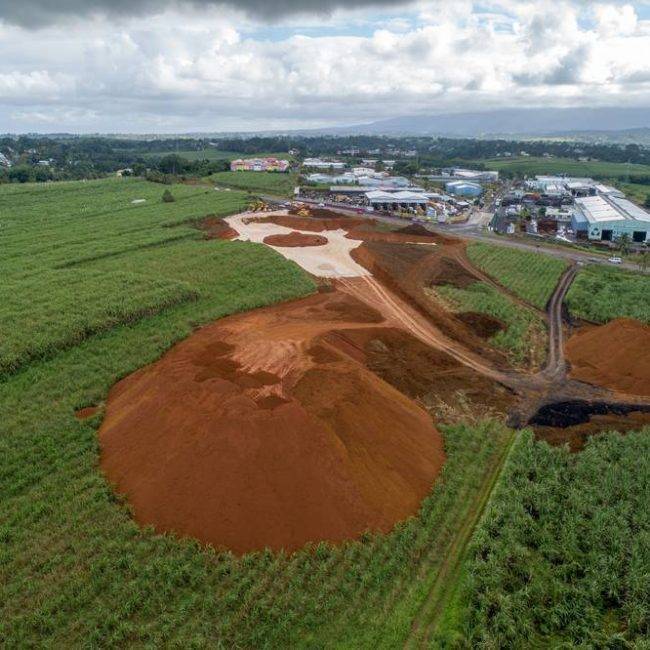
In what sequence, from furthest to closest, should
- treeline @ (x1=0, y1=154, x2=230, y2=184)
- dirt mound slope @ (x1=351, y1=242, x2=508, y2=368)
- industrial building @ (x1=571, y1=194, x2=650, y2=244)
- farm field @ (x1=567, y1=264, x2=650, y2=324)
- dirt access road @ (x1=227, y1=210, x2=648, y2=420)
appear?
treeline @ (x1=0, y1=154, x2=230, y2=184)
industrial building @ (x1=571, y1=194, x2=650, y2=244)
farm field @ (x1=567, y1=264, x2=650, y2=324)
dirt mound slope @ (x1=351, y1=242, x2=508, y2=368)
dirt access road @ (x1=227, y1=210, x2=648, y2=420)

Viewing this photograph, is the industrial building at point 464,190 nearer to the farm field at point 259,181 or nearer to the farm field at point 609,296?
the farm field at point 259,181

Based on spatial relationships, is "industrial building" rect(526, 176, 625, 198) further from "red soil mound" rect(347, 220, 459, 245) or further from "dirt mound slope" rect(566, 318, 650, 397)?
"dirt mound slope" rect(566, 318, 650, 397)

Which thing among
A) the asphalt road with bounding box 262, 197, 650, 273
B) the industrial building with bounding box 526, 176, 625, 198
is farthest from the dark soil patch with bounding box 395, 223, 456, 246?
the industrial building with bounding box 526, 176, 625, 198

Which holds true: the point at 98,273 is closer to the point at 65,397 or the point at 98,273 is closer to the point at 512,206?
the point at 65,397

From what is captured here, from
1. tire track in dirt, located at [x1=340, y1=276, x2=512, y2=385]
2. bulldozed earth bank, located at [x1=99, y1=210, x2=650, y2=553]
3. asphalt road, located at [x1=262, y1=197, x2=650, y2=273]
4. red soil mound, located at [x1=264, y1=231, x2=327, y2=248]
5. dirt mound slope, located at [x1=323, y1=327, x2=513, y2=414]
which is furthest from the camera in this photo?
asphalt road, located at [x1=262, y1=197, x2=650, y2=273]

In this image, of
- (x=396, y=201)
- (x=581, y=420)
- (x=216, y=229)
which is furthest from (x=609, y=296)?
(x=396, y=201)

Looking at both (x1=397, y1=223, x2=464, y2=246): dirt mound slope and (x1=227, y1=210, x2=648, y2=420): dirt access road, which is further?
(x1=397, y1=223, x2=464, y2=246): dirt mound slope

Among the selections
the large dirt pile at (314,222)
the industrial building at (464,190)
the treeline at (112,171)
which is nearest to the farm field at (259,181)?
the treeline at (112,171)
